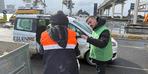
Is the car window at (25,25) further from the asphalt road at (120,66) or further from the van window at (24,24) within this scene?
the asphalt road at (120,66)

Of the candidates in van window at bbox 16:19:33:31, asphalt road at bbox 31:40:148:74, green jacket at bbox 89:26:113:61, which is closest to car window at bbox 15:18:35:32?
van window at bbox 16:19:33:31

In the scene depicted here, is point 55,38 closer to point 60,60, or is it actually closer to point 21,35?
point 60,60

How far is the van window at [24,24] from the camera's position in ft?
31.3

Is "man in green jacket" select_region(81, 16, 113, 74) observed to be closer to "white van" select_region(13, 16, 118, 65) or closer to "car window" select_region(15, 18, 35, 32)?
"white van" select_region(13, 16, 118, 65)

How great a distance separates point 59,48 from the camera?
326 cm

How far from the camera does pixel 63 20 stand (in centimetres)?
333

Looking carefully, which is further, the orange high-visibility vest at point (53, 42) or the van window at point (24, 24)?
the van window at point (24, 24)

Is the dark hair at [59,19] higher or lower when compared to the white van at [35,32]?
higher

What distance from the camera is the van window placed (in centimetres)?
954

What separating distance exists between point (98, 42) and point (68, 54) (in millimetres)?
1315

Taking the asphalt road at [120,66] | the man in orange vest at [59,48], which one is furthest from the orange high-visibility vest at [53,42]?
the asphalt road at [120,66]

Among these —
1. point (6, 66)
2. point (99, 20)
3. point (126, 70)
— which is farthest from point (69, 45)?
point (126, 70)

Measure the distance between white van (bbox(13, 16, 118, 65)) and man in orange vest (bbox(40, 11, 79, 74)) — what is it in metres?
5.60

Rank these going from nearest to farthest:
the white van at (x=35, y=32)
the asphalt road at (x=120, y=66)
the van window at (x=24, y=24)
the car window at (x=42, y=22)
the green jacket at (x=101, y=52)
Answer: the green jacket at (x=101, y=52) → the asphalt road at (x=120, y=66) → the white van at (x=35, y=32) → the car window at (x=42, y=22) → the van window at (x=24, y=24)
